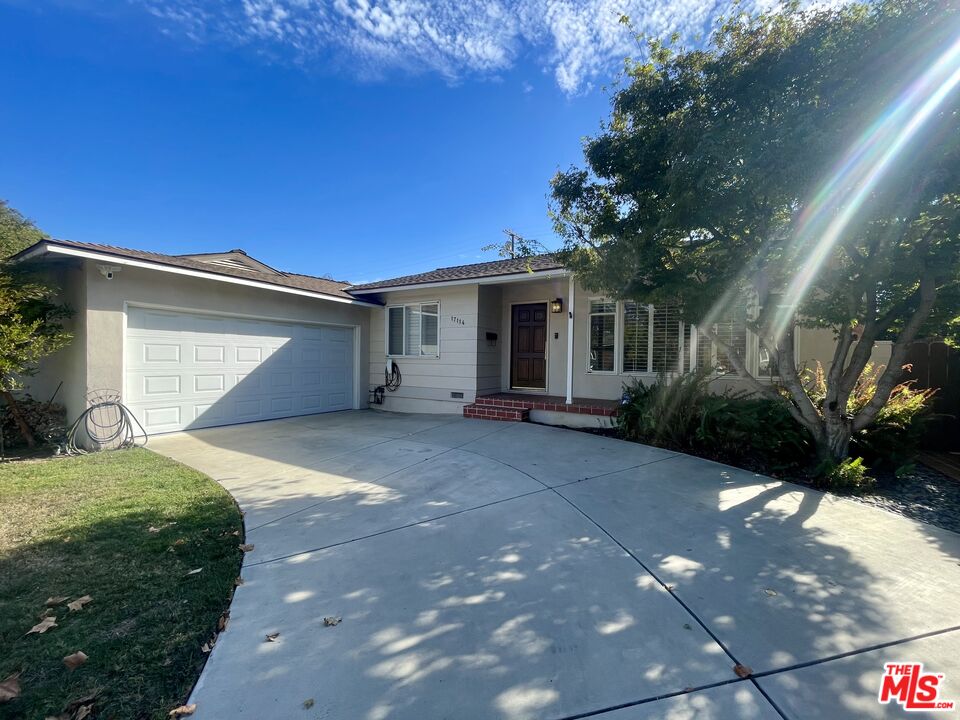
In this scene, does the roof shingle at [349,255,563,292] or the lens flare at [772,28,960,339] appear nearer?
the lens flare at [772,28,960,339]

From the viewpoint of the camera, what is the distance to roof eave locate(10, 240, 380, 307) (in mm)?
5812

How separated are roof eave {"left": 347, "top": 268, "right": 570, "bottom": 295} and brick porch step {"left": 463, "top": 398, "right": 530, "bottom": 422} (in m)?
2.62

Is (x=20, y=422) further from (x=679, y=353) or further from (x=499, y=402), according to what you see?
(x=679, y=353)

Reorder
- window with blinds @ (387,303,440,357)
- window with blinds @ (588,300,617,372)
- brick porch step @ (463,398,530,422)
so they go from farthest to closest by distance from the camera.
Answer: window with blinds @ (387,303,440,357) < window with blinds @ (588,300,617,372) < brick porch step @ (463,398,530,422)

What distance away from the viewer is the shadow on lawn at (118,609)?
1.80m

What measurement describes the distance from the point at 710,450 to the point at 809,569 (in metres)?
3.16

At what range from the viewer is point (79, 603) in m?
2.42

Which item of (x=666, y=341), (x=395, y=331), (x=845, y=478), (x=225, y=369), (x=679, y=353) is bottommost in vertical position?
(x=845, y=478)

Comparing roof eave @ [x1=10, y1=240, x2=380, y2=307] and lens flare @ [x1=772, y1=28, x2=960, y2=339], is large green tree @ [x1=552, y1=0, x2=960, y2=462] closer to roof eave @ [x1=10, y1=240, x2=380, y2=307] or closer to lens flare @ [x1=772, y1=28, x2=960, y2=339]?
lens flare @ [x1=772, y1=28, x2=960, y2=339]

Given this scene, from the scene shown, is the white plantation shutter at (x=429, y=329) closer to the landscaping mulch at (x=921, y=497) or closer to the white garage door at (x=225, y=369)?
the white garage door at (x=225, y=369)

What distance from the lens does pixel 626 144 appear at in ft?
16.2

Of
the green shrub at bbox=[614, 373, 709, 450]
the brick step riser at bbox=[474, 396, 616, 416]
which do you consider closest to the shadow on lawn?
the green shrub at bbox=[614, 373, 709, 450]

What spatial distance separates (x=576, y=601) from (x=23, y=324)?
330 inches

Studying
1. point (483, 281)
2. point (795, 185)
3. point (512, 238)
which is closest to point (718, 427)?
point (795, 185)
